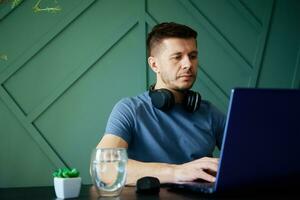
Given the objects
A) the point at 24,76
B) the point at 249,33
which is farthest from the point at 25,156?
the point at 249,33

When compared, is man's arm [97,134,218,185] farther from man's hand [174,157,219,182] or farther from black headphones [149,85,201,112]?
black headphones [149,85,201,112]

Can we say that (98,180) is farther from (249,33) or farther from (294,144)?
(249,33)

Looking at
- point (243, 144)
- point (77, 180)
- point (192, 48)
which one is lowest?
point (77, 180)

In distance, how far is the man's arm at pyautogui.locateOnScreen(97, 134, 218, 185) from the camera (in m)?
1.27

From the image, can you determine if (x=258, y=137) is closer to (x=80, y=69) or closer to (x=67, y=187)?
(x=67, y=187)

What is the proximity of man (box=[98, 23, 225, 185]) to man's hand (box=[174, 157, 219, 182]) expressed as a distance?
0.37 metres

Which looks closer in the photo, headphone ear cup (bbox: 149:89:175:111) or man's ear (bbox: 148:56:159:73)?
headphone ear cup (bbox: 149:89:175:111)

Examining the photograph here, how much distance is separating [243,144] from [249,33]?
1.66 metres

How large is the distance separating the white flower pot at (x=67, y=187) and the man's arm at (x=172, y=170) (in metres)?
0.34

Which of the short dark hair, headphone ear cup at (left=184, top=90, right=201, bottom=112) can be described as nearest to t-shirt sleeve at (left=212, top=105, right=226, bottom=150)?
headphone ear cup at (left=184, top=90, right=201, bottom=112)

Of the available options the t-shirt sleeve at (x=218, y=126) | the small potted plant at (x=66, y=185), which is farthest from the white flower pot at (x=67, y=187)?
the t-shirt sleeve at (x=218, y=126)

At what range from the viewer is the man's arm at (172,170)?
4.17 ft

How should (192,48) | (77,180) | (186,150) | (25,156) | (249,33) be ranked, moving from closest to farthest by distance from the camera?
(77,180) → (186,150) → (192,48) → (25,156) → (249,33)

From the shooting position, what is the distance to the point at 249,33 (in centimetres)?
256
